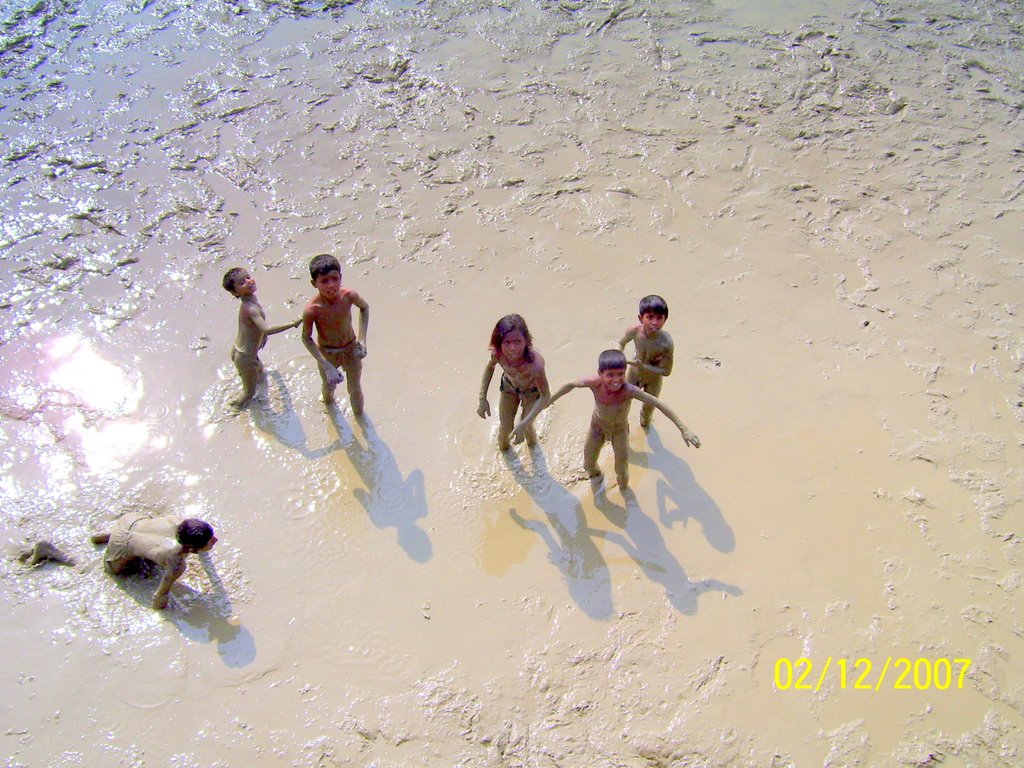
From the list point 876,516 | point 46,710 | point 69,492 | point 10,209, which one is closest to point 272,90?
point 10,209

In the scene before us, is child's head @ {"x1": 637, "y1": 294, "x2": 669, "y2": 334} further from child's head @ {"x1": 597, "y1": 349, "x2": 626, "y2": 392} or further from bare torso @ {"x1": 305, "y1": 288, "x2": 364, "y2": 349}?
bare torso @ {"x1": 305, "y1": 288, "x2": 364, "y2": 349}

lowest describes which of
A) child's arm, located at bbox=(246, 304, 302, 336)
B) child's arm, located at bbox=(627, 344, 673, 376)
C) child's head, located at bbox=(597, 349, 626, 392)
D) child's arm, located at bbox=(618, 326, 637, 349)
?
child's arm, located at bbox=(627, 344, 673, 376)

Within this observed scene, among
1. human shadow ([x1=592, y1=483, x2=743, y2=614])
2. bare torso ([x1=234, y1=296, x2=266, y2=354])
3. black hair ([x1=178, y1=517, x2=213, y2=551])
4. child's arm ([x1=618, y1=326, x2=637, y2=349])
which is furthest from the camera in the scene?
bare torso ([x1=234, y1=296, x2=266, y2=354])

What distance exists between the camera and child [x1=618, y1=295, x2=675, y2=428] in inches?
184

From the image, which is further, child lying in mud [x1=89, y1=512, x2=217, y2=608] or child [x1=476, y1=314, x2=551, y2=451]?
child [x1=476, y1=314, x2=551, y2=451]

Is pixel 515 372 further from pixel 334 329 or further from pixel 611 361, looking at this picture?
pixel 334 329

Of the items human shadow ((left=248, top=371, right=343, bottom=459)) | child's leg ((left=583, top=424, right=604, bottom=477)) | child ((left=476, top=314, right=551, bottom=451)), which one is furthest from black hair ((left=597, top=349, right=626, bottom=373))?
human shadow ((left=248, top=371, right=343, bottom=459))

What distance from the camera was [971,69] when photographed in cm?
859

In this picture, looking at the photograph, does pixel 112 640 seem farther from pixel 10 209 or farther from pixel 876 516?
pixel 10 209

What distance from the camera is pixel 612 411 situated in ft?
14.8

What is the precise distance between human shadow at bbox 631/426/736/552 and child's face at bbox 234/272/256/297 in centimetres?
281

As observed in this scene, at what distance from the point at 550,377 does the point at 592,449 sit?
979 mm

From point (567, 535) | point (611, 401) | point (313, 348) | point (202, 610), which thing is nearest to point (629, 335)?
point (611, 401)

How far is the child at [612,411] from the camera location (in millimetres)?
4270
